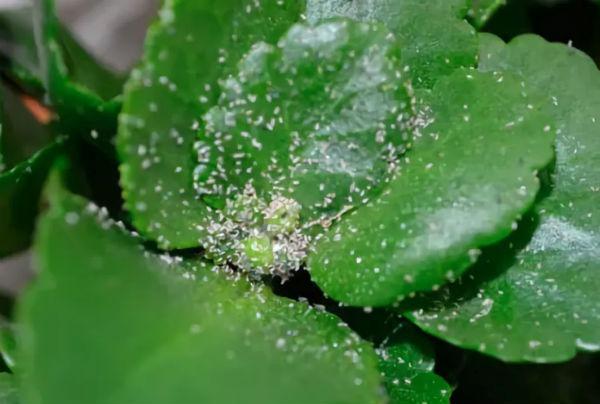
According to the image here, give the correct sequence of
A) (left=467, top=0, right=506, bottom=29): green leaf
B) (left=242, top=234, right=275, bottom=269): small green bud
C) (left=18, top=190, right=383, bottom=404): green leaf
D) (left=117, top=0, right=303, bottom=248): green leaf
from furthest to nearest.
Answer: (left=467, top=0, right=506, bottom=29): green leaf
(left=242, top=234, right=275, bottom=269): small green bud
(left=117, top=0, right=303, bottom=248): green leaf
(left=18, top=190, right=383, bottom=404): green leaf

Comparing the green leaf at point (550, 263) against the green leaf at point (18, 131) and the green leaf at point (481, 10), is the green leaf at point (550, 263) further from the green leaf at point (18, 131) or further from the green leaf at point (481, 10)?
the green leaf at point (18, 131)

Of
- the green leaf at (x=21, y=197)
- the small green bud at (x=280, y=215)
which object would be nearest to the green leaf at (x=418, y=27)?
the small green bud at (x=280, y=215)

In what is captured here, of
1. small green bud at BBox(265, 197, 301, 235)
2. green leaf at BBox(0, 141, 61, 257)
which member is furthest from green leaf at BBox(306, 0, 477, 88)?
green leaf at BBox(0, 141, 61, 257)

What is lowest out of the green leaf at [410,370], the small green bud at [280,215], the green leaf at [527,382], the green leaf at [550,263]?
the green leaf at [527,382]

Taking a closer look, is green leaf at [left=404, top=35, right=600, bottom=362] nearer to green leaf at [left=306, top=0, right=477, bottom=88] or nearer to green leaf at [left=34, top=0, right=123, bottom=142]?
green leaf at [left=306, top=0, right=477, bottom=88]

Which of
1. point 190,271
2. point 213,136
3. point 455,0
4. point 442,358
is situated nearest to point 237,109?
point 213,136

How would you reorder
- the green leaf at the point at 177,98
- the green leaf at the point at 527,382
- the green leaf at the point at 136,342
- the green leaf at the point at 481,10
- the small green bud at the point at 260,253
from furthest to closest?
1. the green leaf at the point at 527,382
2. the green leaf at the point at 481,10
3. the small green bud at the point at 260,253
4. the green leaf at the point at 177,98
5. the green leaf at the point at 136,342

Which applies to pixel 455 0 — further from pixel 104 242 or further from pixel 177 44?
Answer: pixel 104 242
